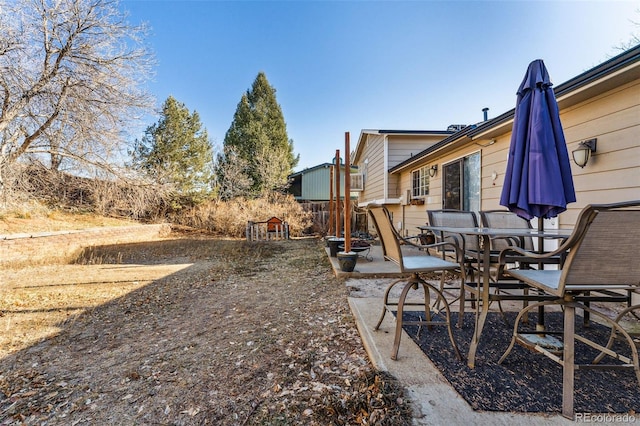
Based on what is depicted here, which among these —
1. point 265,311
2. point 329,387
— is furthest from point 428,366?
point 265,311

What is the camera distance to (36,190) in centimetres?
709

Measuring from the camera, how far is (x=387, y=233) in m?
2.09

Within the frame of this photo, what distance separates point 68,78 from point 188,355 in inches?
283

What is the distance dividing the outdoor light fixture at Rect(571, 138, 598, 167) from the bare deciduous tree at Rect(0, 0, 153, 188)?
28.3ft

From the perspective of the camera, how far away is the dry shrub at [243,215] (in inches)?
459

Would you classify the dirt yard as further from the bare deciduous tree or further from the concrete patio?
the bare deciduous tree

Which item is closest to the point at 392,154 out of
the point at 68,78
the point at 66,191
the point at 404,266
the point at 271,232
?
the point at 271,232

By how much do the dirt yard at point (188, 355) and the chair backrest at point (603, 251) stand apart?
1085 mm

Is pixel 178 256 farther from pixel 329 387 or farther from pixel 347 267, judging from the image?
pixel 329 387

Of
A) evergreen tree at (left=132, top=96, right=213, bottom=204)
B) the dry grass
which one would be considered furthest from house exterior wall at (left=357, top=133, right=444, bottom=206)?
the dry grass

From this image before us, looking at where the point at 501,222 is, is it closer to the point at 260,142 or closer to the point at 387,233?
the point at 387,233

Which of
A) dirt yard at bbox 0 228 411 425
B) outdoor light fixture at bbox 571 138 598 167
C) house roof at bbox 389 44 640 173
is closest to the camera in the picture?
dirt yard at bbox 0 228 411 425

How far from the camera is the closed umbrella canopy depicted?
2.11 metres

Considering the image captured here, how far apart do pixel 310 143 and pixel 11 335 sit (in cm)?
2258
